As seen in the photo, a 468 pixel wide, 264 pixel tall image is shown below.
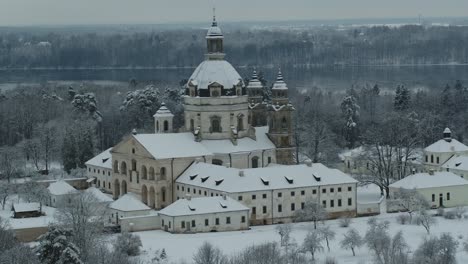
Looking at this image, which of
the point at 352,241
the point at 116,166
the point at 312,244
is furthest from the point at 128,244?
the point at 116,166

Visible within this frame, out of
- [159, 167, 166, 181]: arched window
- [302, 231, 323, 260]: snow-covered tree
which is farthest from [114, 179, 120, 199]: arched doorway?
[302, 231, 323, 260]: snow-covered tree

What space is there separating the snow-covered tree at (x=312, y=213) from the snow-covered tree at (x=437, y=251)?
9304 millimetres

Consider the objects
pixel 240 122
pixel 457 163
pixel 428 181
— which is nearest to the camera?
pixel 428 181

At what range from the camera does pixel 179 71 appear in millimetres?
193375

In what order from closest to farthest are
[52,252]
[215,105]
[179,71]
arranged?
[52,252]
[215,105]
[179,71]

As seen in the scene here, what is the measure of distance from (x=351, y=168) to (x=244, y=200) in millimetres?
19369

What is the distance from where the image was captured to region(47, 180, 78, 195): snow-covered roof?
231 ft

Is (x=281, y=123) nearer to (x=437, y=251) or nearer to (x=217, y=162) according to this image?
(x=217, y=162)

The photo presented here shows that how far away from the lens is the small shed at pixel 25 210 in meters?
66.2

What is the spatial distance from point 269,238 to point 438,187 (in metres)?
13.4

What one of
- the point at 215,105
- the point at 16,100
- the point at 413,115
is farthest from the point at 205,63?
the point at 16,100

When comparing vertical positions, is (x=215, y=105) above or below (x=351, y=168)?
above

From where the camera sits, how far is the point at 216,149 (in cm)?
7112

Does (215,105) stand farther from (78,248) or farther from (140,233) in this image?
(78,248)
